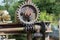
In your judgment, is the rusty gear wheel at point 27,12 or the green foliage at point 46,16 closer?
the rusty gear wheel at point 27,12

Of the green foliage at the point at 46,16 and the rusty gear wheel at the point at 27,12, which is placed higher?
the rusty gear wheel at the point at 27,12

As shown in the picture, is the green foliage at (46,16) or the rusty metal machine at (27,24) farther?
the green foliage at (46,16)

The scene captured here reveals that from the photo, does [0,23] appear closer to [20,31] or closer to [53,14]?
[20,31]

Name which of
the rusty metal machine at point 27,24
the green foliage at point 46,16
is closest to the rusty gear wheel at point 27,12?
the rusty metal machine at point 27,24

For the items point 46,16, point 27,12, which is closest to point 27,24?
point 27,12

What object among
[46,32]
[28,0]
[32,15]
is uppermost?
[28,0]

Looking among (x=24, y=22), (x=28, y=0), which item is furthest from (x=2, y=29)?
(x=28, y=0)

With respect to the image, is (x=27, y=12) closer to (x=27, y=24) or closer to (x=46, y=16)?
(x=27, y=24)

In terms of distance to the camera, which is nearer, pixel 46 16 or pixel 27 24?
pixel 27 24

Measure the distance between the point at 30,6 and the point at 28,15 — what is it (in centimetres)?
14

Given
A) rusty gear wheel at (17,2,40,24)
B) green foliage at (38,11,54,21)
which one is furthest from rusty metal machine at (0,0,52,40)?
green foliage at (38,11,54,21)

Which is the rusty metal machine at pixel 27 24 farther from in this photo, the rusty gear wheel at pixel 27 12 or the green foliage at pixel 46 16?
the green foliage at pixel 46 16

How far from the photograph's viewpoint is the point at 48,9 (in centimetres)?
707

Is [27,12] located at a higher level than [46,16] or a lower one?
higher
